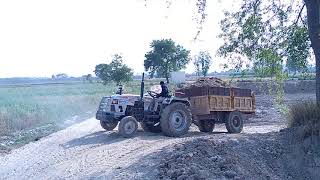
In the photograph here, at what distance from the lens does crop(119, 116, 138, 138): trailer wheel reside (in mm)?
19062

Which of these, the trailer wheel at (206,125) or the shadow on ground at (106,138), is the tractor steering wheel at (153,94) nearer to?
the shadow on ground at (106,138)

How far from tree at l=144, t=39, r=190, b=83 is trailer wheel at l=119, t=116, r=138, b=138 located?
32254 millimetres

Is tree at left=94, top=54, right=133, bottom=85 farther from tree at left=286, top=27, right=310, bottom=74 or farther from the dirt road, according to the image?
tree at left=286, top=27, right=310, bottom=74

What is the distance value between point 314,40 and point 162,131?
7.02m

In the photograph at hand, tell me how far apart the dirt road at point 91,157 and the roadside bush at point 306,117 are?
1406mm

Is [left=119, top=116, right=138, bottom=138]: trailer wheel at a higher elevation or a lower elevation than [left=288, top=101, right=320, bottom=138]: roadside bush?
lower

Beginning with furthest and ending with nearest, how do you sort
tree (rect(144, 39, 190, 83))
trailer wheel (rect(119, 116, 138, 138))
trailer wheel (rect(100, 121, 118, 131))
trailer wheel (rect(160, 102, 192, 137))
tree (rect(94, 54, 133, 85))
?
tree (rect(144, 39, 190, 83))
tree (rect(94, 54, 133, 85))
trailer wheel (rect(100, 121, 118, 131))
trailer wheel (rect(160, 102, 192, 137))
trailer wheel (rect(119, 116, 138, 138))

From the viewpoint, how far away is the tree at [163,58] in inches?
2082

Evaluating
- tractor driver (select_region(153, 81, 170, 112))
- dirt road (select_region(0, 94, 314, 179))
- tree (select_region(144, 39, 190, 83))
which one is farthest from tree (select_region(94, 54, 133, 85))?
tractor driver (select_region(153, 81, 170, 112))

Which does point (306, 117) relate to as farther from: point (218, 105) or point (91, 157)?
point (91, 157)

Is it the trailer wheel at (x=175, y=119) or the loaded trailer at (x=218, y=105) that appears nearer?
the trailer wheel at (x=175, y=119)

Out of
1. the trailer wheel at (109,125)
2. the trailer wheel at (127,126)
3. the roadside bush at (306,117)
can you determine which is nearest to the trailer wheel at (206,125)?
the trailer wheel at (109,125)

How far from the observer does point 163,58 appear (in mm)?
53844

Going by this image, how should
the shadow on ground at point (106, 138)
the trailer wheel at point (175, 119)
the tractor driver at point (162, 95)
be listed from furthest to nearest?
the tractor driver at point (162, 95) → the trailer wheel at point (175, 119) → the shadow on ground at point (106, 138)
